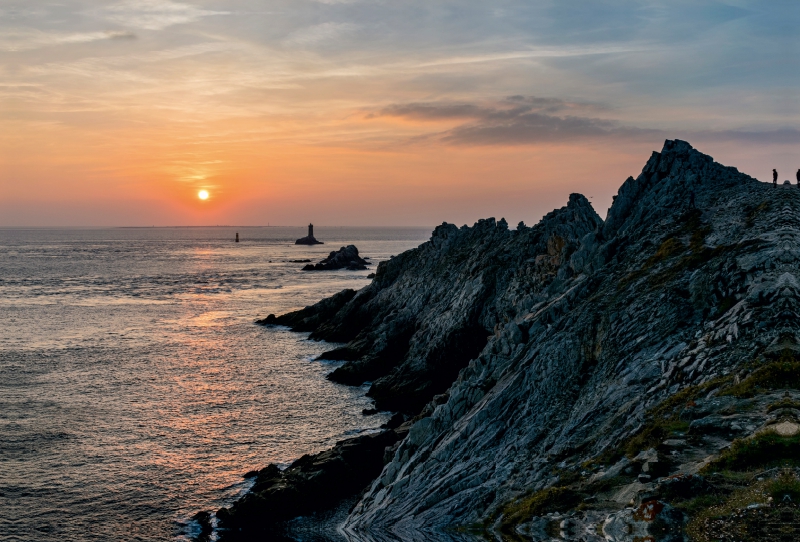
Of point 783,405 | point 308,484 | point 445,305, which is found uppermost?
point 783,405

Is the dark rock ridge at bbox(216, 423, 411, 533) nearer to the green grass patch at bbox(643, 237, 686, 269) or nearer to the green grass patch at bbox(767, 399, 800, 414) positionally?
the green grass patch at bbox(643, 237, 686, 269)

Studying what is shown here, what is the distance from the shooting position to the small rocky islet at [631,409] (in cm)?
1620

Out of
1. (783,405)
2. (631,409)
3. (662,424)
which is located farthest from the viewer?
(631,409)

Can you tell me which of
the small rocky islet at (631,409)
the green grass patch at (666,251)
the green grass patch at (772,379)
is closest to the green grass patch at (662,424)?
the small rocky islet at (631,409)

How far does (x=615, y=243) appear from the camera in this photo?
3694 cm

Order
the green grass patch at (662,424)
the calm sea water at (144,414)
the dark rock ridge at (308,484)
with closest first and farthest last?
the green grass patch at (662,424) < the dark rock ridge at (308,484) < the calm sea water at (144,414)

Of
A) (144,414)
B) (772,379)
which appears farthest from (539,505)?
(144,414)

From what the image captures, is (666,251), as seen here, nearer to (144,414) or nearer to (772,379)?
(772,379)

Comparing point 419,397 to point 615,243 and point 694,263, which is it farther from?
point 694,263

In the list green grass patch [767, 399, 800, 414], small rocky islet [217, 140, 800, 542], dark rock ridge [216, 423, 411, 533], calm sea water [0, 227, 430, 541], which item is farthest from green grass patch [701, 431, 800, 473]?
calm sea water [0, 227, 430, 541]

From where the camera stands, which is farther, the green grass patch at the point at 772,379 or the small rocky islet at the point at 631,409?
the green grass patch at the point at 772,379

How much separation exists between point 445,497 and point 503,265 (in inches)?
1684

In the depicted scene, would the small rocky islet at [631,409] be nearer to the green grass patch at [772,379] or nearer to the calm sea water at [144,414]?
the green grass patch at [772,379]

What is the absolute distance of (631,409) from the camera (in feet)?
76.2
